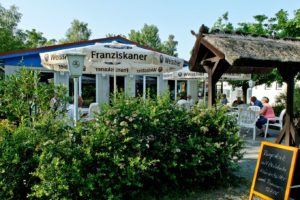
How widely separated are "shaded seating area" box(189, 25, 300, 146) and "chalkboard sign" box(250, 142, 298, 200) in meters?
1.79

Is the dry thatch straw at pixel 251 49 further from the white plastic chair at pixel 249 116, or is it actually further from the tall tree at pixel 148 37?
the tall tree at pixel 148 37

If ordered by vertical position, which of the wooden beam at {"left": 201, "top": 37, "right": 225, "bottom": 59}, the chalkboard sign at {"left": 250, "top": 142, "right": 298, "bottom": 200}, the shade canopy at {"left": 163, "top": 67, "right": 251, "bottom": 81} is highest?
the wooden beam at {"left": 201, "top": 37, "right": 225, "bottom": 59}

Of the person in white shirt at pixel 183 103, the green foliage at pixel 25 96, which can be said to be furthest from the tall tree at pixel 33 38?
the green foliage at pixel 25 96

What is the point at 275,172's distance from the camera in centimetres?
414

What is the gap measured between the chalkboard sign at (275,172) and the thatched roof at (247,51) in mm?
1784

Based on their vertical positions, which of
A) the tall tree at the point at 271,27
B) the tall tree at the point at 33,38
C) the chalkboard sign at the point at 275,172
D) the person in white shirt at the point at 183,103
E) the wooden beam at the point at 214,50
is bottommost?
the chalkboard sign at the point at 275,172

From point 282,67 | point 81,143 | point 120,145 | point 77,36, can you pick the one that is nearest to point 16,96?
point 81,143

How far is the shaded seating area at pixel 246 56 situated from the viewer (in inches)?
215

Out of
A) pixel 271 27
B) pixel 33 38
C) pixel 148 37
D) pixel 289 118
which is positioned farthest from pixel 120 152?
pixel 148 37

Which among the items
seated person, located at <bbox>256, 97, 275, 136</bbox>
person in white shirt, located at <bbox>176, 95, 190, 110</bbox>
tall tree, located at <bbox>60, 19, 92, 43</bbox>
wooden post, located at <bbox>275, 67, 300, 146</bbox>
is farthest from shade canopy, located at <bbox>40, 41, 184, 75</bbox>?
tall tree, located at <bbox>60, 19, 92, 43</bbox>

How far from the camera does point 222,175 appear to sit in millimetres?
5066

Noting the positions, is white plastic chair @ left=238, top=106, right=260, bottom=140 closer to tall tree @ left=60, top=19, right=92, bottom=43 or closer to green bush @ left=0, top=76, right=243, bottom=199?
green bush @ left=0, top=76, right=243, bottom=199

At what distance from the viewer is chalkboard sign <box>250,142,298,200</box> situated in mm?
3941

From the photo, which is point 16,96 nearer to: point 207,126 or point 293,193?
point 207,126
